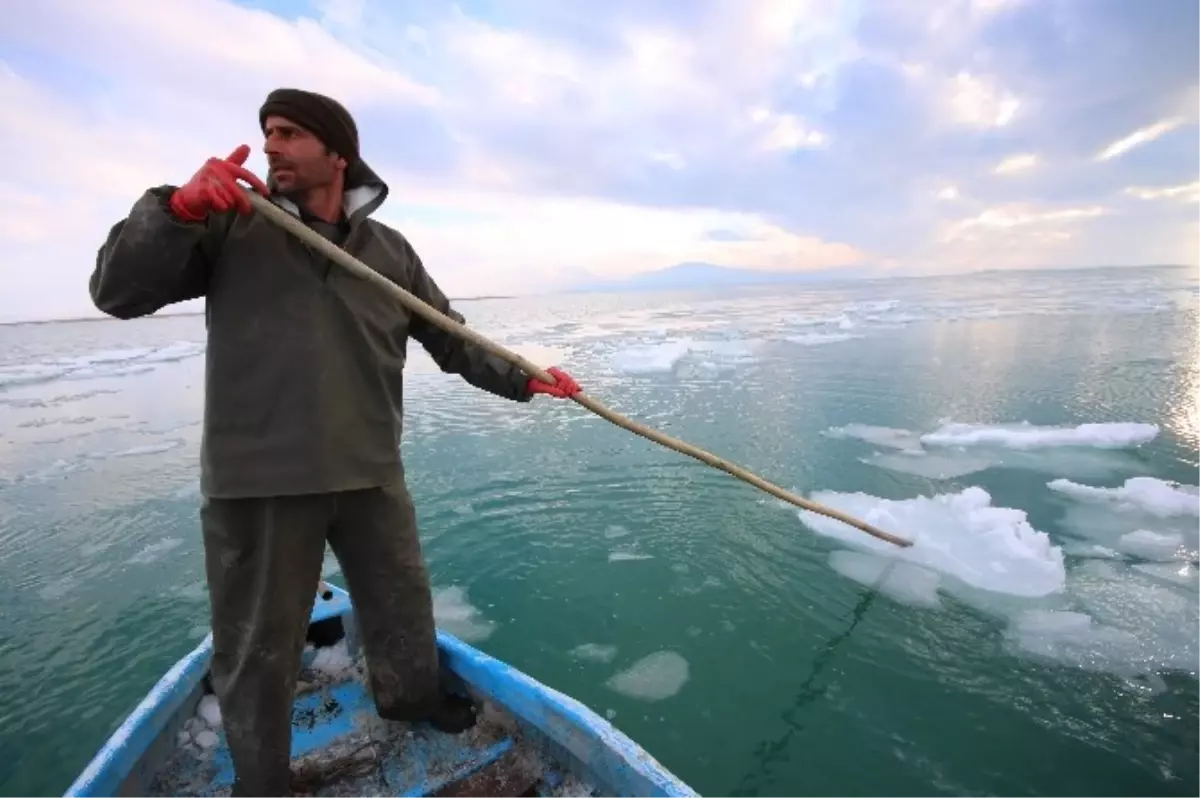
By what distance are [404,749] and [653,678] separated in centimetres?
168

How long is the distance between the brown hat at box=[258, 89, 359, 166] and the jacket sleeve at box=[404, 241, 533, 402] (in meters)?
0.58

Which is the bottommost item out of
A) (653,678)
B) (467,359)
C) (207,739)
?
(653,678)

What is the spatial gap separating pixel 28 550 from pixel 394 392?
19.7 feet

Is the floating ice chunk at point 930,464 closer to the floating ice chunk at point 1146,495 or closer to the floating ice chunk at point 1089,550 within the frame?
the floating ice chunk at point 1146,495

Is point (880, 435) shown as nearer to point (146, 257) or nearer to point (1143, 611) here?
point (1143, 611)

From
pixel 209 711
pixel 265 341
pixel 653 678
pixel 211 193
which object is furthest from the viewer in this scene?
pixel 653 678

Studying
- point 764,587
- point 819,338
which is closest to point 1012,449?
point 764,587

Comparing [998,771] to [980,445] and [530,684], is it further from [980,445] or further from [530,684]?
[980,445]

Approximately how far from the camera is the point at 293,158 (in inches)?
74.8

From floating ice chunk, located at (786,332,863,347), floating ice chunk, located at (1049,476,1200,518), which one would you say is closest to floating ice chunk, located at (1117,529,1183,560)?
floating ice chunk, located at (1049,476,1200,518)

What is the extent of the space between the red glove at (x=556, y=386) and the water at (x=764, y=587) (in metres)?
1.93

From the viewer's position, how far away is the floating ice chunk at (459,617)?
4.20 metres

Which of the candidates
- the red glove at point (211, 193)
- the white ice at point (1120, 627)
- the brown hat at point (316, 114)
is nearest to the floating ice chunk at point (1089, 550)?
the white ice at point (1120, 627)

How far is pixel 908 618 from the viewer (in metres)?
4.17
